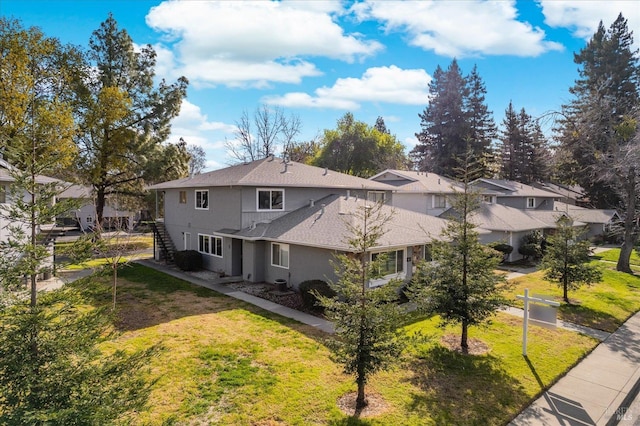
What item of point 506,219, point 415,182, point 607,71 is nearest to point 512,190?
point 506,219

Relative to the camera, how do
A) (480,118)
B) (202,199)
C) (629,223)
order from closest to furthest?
(202,199), (629,223), (480,118)

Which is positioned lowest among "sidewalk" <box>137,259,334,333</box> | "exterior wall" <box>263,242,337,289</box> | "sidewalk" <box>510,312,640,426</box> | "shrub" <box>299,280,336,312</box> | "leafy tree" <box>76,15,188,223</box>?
"sidewalk" <box>510,312,640,426</box>

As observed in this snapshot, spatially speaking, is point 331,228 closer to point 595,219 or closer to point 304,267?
point 304,267

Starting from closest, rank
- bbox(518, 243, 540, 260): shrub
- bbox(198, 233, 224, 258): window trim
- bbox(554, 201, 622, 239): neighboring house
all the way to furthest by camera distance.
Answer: bbox(198, 233, 224, 258): window trim → bbox(518, 243, 540, 260): shrub → bbox(554, 201, 622, 239): neighboring house

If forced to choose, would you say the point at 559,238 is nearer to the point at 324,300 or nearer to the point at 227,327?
the point at 324,300

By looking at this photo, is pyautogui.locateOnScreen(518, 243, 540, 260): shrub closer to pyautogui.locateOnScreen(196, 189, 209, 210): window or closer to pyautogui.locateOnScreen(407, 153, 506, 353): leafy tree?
pyautogui.locateOnScreen(407, 153, 506, 353): leafy tree

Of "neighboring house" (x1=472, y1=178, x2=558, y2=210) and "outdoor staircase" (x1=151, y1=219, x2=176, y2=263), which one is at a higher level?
"neighboring house" (x1=472, y1=178, x2=558, y2=210)

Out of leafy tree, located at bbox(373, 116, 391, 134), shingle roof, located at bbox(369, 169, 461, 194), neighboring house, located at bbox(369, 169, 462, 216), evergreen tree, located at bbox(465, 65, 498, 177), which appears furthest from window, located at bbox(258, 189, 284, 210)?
leafy tree, located at bbox(373, 116, 391, 134)
